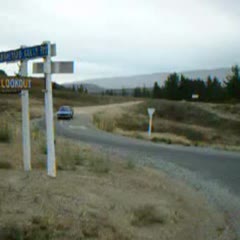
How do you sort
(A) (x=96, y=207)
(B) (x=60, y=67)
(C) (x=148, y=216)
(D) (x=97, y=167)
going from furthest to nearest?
(D) (x=97, y=167) < (B) (x=60, y=67) < (C) (x=148, y=216) < (A) (x=96, y=207)

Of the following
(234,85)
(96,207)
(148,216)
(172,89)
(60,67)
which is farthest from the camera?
(172,89)

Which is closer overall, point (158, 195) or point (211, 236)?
point (211, 236)

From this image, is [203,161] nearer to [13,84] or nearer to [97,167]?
[97,167]

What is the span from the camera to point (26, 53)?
1044cm

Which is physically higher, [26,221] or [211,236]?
[26,221]

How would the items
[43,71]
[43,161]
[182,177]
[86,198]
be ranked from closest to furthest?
[86,198], [43,71], [43,161], [182,177]

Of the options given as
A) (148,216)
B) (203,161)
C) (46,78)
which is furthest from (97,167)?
(203,161)

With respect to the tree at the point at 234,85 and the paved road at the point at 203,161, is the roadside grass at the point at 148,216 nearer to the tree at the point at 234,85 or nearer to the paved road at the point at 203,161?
the paved road at the point at 203,161

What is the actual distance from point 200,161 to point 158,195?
833 centimetres

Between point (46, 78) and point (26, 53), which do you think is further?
point (26, 53)

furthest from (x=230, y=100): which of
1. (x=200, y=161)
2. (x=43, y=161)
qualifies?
(x=43, y=161)

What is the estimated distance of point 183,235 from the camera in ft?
26.3

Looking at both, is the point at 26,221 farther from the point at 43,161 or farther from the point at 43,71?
the point at 43,161

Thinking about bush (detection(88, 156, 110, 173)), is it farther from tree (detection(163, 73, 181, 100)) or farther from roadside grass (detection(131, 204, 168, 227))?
tree (detection(163, 73, 181, 100))
